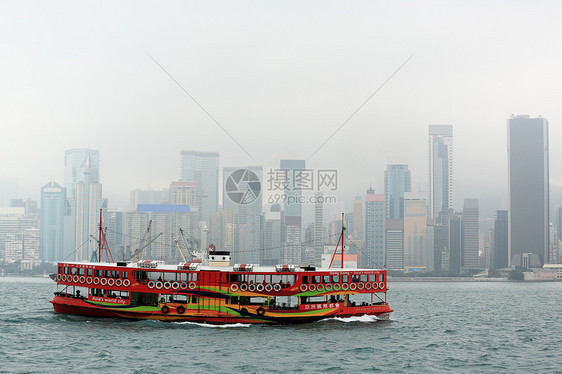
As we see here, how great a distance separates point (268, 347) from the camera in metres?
41.8

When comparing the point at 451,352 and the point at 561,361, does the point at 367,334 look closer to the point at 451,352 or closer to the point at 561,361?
the point at 451,352

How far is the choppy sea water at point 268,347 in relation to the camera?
3731 centimetres

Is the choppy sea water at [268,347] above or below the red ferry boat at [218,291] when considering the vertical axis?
below

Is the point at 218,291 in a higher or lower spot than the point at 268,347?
higher

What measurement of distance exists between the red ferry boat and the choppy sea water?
985 mm

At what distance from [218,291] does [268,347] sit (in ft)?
30.6

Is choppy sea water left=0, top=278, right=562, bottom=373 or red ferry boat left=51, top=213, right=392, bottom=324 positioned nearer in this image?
choppy sea water left=0, top=278, right=562, bottom=373

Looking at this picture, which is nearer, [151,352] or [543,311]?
[151,352]

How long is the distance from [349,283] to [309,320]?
4.44 metres

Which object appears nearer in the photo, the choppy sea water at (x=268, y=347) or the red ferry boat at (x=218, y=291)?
the choppy sea water at (x=268, y=347)

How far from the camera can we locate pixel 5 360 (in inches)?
1500

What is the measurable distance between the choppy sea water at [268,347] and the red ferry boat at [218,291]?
0.98m

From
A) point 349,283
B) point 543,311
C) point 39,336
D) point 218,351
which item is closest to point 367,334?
point 349,283

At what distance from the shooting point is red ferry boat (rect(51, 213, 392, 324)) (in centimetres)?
4981
